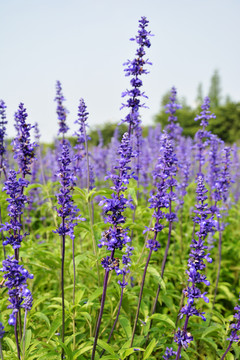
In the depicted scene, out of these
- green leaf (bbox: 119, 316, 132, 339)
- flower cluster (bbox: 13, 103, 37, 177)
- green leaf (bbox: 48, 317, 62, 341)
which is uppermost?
flower cluster (bbox: 13, 103, 37, 177)

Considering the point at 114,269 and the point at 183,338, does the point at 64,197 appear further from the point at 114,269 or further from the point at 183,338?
the point at 183,338

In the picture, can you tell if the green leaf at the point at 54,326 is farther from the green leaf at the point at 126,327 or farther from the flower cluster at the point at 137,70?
the flower cluster at the point at 137,70

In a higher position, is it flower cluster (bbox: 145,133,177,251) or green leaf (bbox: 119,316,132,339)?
flower cluster (bbox: 145,133,177,251)

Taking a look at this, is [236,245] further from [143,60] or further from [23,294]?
[23,294]

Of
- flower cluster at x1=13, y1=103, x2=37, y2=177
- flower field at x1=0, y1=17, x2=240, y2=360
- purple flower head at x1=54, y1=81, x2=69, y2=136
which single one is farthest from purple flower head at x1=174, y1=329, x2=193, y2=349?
purple flower head at x1=54, y1=81, x2=69, y2=136

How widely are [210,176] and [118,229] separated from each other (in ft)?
18.9

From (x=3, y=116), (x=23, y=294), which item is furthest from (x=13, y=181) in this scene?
(x=3, y=116)

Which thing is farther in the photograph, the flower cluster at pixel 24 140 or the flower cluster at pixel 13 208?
the flower cluster at pixel 24 140

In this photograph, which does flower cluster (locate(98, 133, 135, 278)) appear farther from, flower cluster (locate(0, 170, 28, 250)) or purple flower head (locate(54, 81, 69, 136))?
purple flower head (locate(54, 81, 69, 136))

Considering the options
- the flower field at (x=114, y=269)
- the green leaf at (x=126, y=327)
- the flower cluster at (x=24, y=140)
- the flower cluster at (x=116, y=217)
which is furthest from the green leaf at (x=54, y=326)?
the flower cluster at (x=24, y=140)

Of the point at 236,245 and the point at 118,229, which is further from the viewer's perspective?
the point at 236,245

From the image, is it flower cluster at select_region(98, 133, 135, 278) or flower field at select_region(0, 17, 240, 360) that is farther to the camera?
flower field at select_region(0, 17, 240, 360)

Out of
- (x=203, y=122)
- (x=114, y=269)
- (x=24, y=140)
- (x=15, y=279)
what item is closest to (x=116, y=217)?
(x=114, y=269)

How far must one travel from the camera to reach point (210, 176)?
8078mm
